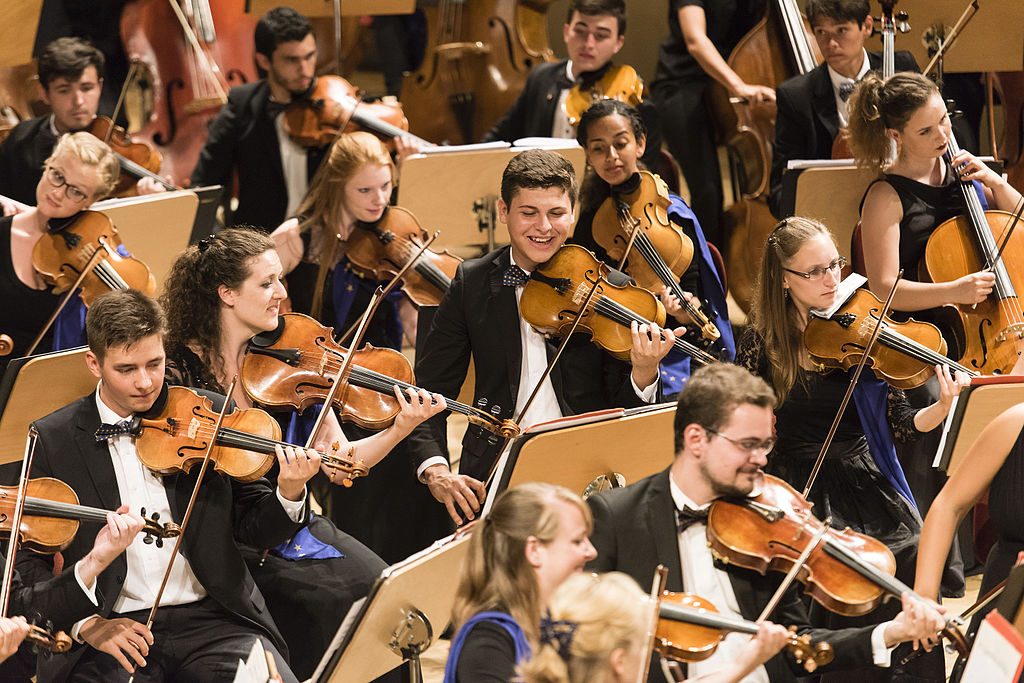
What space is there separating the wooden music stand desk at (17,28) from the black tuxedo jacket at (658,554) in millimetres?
2194

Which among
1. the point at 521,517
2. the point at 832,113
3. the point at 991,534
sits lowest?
the point at 991,534

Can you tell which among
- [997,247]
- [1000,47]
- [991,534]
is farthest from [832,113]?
[991,534]

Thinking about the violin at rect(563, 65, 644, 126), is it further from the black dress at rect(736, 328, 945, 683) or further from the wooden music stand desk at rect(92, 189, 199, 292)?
the black dress at rect(736, 328, 945, 683)

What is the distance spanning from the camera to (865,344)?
10.5ft

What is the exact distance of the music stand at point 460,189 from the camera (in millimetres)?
4277

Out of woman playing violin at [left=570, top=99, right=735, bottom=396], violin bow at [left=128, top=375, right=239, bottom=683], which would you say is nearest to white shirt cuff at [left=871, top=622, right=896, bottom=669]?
violin bow at [left=128, top=375, right=239, bottom=683]

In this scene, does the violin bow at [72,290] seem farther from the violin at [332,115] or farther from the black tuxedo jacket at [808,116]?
the black tuxedo jacket at [808,116]

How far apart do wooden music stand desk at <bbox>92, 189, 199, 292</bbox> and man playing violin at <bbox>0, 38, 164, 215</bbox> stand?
0.47 m

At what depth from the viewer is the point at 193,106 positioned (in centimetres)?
547

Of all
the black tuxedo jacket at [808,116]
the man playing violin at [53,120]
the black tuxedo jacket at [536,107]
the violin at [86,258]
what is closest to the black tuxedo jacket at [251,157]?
the man playing violin at [53,120]

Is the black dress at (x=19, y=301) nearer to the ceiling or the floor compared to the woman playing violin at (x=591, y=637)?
nearer to the floor


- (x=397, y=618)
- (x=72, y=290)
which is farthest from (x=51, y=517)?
(x=72, y=290)

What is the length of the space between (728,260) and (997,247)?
5.10 feet

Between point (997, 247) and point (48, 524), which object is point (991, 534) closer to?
point (997, 247)
